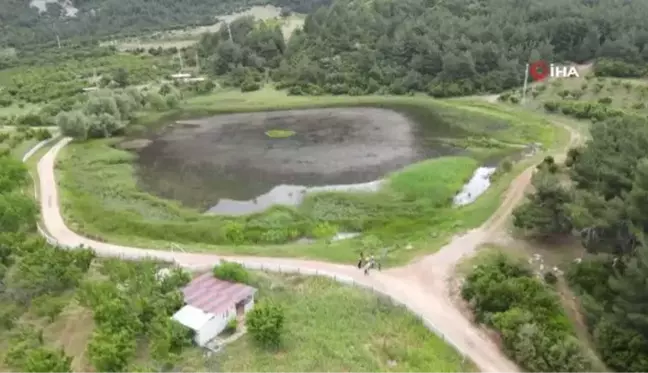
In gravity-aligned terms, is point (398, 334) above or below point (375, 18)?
below

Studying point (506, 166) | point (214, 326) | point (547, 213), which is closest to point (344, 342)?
point (214, 326)

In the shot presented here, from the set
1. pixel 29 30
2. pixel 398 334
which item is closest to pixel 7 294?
pixel 398 334

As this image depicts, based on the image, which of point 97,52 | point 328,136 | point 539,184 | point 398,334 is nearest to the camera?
point 398,334

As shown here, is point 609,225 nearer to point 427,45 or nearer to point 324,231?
point 324,231

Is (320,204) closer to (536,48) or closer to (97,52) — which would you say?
(536,48)

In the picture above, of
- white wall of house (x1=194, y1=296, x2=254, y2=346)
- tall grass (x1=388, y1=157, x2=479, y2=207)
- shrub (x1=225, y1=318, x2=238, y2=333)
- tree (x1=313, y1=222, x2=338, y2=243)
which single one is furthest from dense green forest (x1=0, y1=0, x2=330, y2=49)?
shrub (x1=225, y1=318, x2=238, y2=333)

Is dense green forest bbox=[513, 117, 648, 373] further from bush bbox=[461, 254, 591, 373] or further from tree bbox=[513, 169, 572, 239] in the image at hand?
bush bbox=[461, 254, 591, 373]
